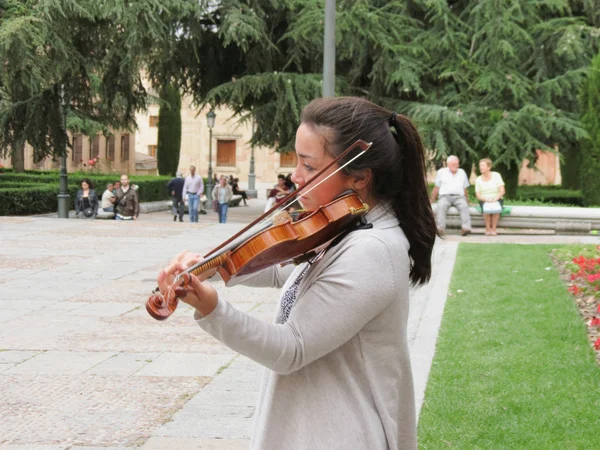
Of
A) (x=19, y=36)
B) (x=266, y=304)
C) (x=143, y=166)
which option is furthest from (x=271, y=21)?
(x=143, y=166)

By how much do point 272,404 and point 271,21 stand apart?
24668 mm

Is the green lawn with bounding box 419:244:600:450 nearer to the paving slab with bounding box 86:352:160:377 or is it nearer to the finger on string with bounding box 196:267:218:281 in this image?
the paving slab with bounding box 86:352:160:377

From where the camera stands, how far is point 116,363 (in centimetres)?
691

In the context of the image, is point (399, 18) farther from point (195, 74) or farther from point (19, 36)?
point (19, 36)

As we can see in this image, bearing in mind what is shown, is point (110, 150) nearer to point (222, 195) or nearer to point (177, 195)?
point (177, 195)

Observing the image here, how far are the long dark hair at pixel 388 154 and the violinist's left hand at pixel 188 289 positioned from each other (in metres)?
0.47

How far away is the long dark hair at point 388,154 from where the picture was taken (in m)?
2.24

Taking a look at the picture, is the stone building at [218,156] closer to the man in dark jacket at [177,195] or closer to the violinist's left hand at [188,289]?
the man in dark jacket at [177,195]

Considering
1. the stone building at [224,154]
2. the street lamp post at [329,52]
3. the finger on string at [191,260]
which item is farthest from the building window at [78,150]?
the finger on string at [191,260]

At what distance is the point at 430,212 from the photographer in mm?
2416

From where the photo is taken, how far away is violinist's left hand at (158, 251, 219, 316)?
1.91 meters

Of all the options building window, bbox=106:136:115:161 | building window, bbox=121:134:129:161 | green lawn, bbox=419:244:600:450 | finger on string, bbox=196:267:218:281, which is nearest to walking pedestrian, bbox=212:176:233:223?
green lawn, bbox=419:244:600:450

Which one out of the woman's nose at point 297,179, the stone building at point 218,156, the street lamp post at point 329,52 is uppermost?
the street lamp post at point 329,52

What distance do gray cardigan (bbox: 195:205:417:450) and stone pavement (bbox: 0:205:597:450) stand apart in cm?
281
